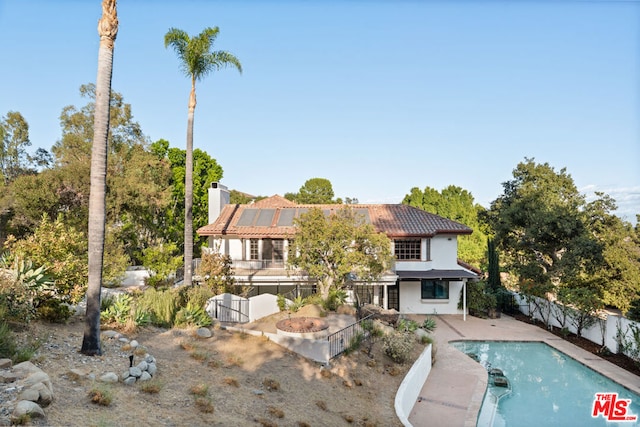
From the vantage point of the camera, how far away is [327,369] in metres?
12.4

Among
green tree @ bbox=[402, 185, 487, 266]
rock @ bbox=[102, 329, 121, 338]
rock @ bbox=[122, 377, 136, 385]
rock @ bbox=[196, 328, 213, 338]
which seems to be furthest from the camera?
green tree @ bbox=[402, 185, 487, 266]

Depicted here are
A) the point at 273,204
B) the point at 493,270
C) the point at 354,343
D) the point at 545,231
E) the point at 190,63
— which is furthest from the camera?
the point at 273,204

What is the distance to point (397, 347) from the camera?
13953mm

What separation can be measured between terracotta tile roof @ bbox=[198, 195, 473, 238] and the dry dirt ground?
1095 centimetres

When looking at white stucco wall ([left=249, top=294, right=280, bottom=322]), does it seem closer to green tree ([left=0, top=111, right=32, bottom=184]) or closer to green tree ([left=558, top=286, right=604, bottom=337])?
green tree ([left=558, top=286, right=604, bottom=337])

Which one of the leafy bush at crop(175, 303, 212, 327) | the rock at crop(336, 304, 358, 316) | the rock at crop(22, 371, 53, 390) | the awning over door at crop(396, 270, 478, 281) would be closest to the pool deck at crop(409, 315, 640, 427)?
the awning over door at crop(396, 270, 478, 281)

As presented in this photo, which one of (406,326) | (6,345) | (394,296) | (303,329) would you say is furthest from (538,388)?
(6,345)

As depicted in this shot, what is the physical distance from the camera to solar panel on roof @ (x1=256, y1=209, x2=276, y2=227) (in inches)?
1014

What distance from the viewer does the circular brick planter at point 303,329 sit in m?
13.7

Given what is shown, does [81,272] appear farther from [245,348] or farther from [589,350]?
[589,350]

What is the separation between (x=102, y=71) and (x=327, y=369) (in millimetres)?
11144

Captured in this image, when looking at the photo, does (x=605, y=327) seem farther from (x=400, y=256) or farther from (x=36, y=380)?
(x=36, y=380)

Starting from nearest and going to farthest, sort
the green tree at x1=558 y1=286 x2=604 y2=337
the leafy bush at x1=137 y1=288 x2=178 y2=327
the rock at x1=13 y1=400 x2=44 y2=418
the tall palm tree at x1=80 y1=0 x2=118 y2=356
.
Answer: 1. the rock at x1=13 y1=400 x2=44 y2=418
2. the tall palm tree at x1=80 y1=0 x2=118 y2=356
3. the leafy bush at x1=137 y1=288 x2=178 y2=327
4. the green tree at x1=558 y1=286 x2=604 y2=337

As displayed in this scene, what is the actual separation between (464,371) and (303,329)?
7124 mm
